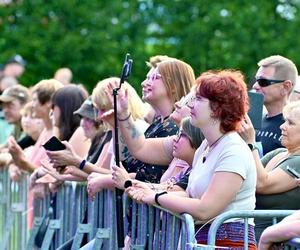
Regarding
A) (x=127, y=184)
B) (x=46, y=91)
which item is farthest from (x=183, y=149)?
(x=46, y=91)

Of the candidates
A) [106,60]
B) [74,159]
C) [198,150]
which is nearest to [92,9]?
[106,60]

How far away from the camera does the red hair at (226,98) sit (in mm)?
7430

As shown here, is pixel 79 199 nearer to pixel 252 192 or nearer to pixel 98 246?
pixel 98 246

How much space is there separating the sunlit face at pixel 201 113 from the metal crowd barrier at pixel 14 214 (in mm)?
4870

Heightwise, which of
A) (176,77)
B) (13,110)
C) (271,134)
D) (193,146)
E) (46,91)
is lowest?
(193,146)

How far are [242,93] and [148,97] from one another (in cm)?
149

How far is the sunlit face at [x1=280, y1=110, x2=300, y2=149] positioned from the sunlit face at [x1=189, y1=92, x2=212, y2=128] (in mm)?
726

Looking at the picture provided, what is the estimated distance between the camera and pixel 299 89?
9.44 metres

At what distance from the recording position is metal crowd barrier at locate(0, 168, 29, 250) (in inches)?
485

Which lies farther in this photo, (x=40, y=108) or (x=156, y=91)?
(x=40, y=108)

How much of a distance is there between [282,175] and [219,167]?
2.54 ft

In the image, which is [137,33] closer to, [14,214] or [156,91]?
[14,214]

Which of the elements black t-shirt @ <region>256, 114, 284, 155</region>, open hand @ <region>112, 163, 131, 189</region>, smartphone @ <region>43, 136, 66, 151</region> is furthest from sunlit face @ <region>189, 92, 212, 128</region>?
smartphone @ <region>43, 136, 66, 151</region>

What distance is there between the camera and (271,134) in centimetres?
889
